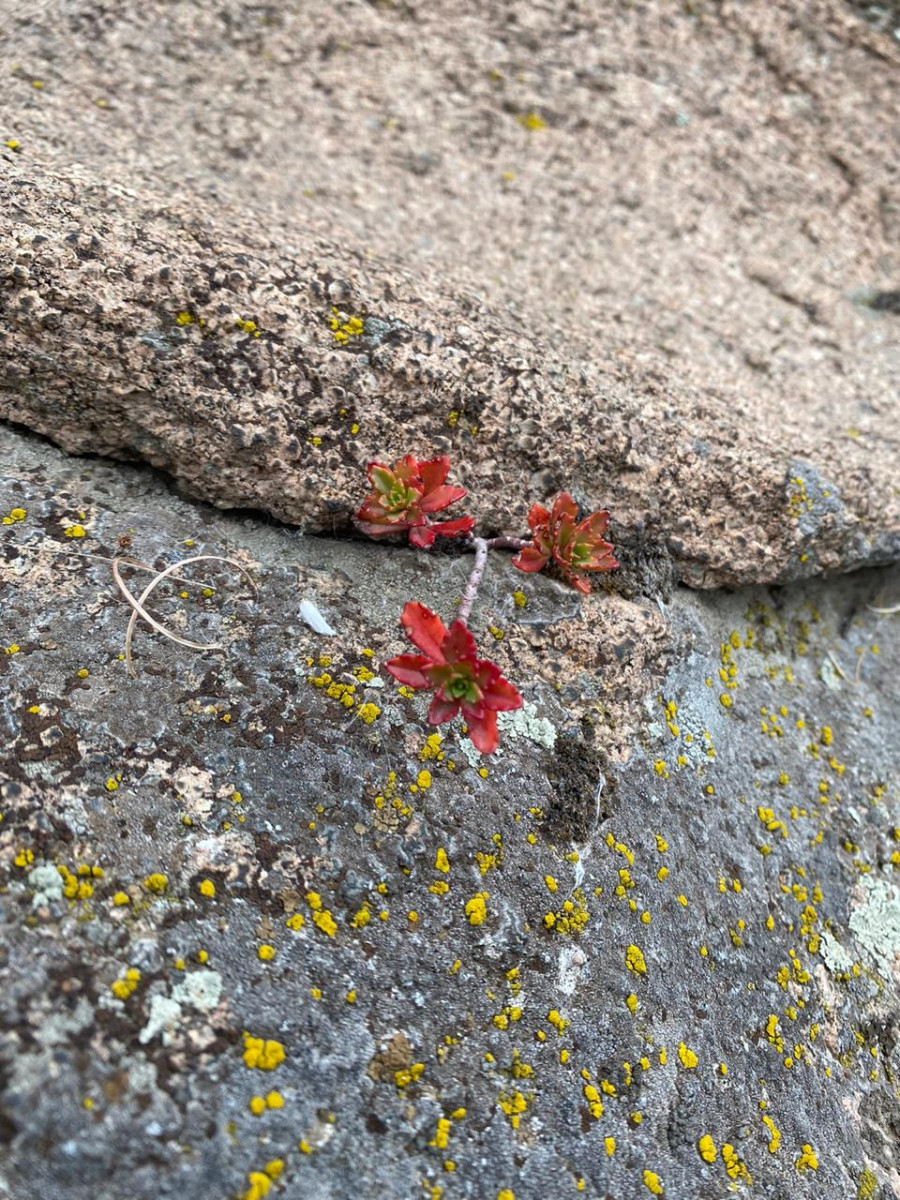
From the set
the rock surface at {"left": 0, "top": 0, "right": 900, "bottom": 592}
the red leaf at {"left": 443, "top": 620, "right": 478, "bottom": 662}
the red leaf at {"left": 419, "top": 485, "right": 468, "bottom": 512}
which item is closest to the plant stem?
the rock surface at {"left": 0, "top": 0, "right": 900, "bottom": 592}

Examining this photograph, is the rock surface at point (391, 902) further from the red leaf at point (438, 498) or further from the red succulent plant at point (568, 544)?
the red leaf at point (438, 498)

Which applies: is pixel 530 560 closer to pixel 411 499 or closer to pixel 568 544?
pixel 568 544

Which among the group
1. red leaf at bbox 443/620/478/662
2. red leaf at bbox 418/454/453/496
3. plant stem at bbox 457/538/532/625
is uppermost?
red leaf at bbox 418/454/453/496

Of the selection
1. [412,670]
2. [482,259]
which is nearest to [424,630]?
[412,670]

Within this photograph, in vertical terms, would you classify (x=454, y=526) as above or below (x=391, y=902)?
above

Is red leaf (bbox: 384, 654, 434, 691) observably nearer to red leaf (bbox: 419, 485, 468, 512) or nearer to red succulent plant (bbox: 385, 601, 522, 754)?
red succulent plant (bbox: 385, 601, 522, 754)

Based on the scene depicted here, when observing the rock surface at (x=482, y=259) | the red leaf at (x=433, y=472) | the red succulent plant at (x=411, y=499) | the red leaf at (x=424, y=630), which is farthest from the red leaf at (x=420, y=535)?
the red leaf at (x=424, y=630)

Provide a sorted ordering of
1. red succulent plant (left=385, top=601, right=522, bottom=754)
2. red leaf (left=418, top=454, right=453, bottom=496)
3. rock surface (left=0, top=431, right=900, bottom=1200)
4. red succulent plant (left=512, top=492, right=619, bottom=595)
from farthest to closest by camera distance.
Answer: red succulent plant (left=512, top=492, right=619, bottom=595)
red leaf (left=418, top=454, right=453, bottom=496)
red succulent plant (left=385, top=601, right=522, bottom=754)
rock surface (left=0, top=431, right=900, bottom=1200)
